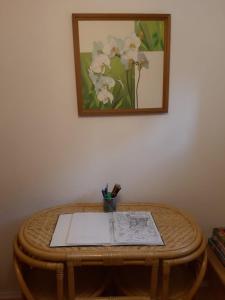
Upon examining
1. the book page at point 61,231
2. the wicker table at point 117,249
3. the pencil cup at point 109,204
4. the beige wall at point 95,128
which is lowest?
the wicker table at point 117,249

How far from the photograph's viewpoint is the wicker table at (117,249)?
1110mm

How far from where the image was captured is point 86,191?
5.34ft

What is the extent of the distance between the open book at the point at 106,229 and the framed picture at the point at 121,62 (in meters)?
0.61

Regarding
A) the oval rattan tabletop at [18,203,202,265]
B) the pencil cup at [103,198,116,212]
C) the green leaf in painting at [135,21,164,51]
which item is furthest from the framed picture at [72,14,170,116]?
the oval rattan tabletop at [18,203,202,265]

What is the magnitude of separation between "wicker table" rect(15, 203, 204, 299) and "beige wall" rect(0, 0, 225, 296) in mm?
303

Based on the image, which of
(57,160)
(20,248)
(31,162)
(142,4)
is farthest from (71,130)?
(142,4)

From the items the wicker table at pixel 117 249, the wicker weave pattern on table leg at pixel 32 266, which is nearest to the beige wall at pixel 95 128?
the wicker table at pixel 117 249

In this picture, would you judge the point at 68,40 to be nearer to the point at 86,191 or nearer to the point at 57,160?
the point at 57,160

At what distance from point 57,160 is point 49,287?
0.71 meters

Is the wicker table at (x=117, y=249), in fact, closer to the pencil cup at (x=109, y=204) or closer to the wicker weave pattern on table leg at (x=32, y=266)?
the wicker weave pattern on table leg at (x=32, y=266)

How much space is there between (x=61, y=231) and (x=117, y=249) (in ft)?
1.06

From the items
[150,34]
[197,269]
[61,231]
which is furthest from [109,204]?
[150,34]

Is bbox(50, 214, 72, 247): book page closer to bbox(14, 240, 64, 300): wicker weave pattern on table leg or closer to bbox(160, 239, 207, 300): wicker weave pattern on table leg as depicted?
bbox(14, 240, 64, 300): wicker weave pattern on table leg

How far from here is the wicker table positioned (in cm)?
111
